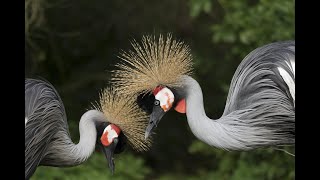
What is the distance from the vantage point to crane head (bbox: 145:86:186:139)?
2.25 meters

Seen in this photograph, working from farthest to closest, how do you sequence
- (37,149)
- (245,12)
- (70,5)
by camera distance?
(70,5), (245,12), (37,149)

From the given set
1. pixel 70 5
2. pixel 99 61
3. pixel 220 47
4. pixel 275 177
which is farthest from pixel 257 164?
pixel 70 5

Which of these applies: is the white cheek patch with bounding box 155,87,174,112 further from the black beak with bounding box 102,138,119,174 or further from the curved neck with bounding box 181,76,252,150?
the black beak with bounding box 102,138,119,174

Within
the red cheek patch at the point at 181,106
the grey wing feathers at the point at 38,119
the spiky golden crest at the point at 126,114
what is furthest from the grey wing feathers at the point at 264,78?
the grey wing feathers at the point at 38,119

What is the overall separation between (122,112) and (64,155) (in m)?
0.23

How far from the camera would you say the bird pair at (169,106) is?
7.31ft

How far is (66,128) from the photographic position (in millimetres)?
2320

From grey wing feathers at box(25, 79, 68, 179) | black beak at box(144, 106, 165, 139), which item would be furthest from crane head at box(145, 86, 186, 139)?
grey wing feathers at box(25, 79, 68, 179)

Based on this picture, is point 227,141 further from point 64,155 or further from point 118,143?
point 64,155

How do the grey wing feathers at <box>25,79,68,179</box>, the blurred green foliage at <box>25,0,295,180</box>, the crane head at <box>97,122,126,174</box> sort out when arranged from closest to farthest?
1. the grey wing feathers at <box>25,79,68,179</box>
2. the crane head at <box>97,122,126,174</box>
3. the blurred green foliage at <box>25,0,295,180</box>

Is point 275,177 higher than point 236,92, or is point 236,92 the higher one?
point 236,92

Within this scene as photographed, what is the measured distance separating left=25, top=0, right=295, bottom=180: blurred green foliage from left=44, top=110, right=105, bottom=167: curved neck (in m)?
1.00

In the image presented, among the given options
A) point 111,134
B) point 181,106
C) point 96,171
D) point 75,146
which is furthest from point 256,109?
point 96,171

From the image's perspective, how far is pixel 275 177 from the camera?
3303 mm
